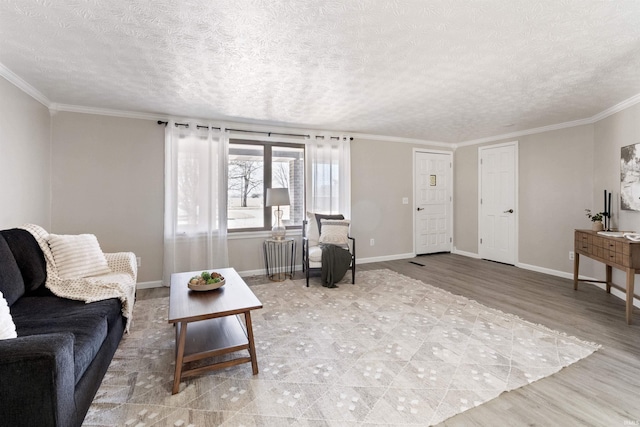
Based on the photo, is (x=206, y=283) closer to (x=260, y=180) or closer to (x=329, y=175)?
(x=260, y=180)

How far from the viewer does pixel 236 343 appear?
6.65 feet

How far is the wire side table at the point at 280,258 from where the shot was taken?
175 inches

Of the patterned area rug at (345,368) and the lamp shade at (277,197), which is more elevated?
the lamp shade at (277,197)

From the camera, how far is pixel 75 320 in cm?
175

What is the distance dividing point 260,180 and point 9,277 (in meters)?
3.00

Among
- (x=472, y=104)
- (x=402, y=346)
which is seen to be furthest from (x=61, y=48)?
(x=472, y=104)

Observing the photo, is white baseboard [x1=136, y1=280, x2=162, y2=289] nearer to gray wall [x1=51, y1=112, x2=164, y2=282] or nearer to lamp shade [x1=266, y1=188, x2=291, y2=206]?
gray wall [x1=51, y1=112, x2=164, y2=282]

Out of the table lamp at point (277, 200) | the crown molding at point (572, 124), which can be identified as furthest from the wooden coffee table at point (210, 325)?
the crown molding at point (572, 124)

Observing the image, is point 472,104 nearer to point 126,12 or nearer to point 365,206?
point 365,206

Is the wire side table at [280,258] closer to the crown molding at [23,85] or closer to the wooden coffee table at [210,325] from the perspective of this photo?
the wooden coffee table at [210,325]

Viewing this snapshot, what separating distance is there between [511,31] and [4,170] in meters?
4.24

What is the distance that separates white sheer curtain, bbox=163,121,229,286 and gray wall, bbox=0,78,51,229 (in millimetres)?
1232

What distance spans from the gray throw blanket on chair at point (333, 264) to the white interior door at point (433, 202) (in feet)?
7.64

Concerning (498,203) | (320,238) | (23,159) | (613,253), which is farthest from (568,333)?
(23,159)
